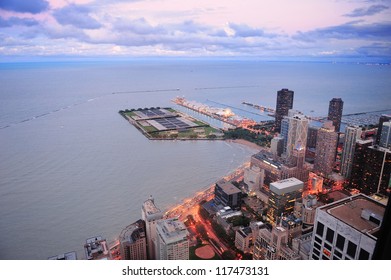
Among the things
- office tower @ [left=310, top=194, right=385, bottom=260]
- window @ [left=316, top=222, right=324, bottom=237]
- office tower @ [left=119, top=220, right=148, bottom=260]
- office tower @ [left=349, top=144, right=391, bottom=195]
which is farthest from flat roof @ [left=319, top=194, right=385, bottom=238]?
office tower @ [left=349, top=144, right=391, bottom=195]

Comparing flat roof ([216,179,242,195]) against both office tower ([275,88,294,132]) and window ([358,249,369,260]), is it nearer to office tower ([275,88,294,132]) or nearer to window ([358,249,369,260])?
window ([358,249,369,260])

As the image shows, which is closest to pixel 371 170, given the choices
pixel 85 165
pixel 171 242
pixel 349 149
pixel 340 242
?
pixel 349 149

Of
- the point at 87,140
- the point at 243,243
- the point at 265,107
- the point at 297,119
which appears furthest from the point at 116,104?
the point at 243,243

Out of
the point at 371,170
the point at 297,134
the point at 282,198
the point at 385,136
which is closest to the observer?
the point at 282,198

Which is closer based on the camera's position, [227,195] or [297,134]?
[227,195]

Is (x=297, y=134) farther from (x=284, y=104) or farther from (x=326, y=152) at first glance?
(x=284, y=104)

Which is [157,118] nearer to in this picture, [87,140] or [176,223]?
[87,140]

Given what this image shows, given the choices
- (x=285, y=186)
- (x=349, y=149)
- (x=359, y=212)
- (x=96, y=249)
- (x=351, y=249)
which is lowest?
(x=285, y=186)
